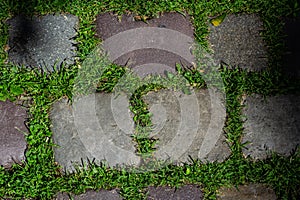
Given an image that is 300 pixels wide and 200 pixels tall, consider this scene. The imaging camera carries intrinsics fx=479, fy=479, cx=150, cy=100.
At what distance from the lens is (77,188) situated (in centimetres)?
265

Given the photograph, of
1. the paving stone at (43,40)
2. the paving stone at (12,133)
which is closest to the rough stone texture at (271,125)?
the paving stone at (43,40)

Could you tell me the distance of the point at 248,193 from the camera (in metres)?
2.65

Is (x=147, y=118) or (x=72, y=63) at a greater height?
(x=72, y=63)

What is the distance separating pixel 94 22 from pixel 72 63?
11.7 inches

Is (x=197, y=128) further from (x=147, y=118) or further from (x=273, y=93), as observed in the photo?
(x=273, y=93)

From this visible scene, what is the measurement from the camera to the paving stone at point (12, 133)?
271 centimetres

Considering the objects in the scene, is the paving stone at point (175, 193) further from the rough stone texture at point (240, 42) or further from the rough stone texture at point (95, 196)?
the rough stone texture at point (240, 42)

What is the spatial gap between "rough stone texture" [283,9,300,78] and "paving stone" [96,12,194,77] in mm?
577

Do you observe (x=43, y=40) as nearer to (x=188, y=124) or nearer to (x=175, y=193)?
(x=188, y=124)

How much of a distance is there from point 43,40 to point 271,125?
145 centimetres

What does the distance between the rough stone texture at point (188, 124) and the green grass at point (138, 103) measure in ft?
0.15

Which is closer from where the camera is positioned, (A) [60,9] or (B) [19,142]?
(B) [19,142]

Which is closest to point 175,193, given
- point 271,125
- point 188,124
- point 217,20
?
point 188,124

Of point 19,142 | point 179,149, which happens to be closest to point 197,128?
point 179,149
